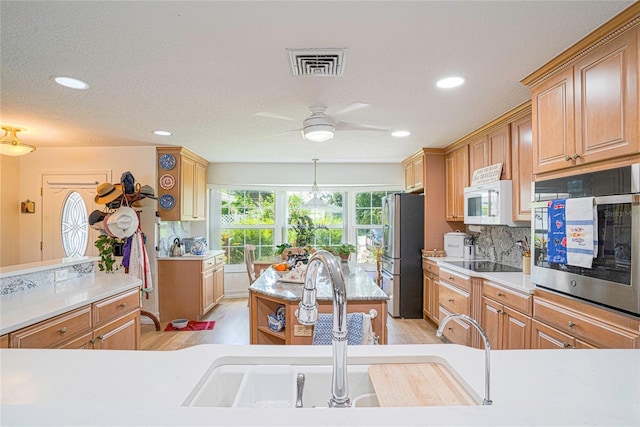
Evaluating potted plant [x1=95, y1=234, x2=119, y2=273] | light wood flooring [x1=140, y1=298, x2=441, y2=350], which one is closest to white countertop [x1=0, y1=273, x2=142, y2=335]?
potted plant [x1=95, y1=234, x2=119, y2=273]

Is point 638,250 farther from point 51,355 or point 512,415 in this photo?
point 51,355

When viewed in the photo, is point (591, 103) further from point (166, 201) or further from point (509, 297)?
point (166, 201)

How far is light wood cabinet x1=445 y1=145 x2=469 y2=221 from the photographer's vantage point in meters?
3.87

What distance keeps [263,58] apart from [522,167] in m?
2.32

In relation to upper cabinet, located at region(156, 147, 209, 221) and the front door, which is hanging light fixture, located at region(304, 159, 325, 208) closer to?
upper cabinet, located at region(156, 147, 209, 221)

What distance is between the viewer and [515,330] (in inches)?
96.0

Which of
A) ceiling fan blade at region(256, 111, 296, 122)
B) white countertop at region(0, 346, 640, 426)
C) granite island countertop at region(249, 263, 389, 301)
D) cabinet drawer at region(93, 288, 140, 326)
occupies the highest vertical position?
ceiling fan blade at region(256, 111, 296, 122)

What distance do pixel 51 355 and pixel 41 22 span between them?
1.46 meters

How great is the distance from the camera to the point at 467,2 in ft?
4.59

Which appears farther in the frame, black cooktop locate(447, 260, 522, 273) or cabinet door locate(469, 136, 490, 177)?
Answer: cabinet door locate(469, 136, 490, 177)

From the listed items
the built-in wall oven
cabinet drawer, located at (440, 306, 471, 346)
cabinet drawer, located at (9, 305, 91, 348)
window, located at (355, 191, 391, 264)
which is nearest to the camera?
the built-in wall oven

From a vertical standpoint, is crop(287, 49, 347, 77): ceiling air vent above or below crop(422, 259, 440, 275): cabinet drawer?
above

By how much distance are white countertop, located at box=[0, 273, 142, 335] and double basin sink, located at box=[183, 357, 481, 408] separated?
1.25m

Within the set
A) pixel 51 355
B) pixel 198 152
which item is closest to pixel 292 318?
pixel 51 355
